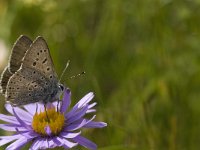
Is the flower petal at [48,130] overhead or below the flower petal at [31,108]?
below

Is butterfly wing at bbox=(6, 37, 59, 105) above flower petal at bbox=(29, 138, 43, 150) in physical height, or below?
above

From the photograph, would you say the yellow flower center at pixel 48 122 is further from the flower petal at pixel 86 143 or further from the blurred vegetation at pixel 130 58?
the blurred vegetation at pixel 130 58

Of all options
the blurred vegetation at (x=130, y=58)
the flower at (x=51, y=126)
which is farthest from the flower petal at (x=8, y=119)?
the blurred vegetation at (x=130, y=58)

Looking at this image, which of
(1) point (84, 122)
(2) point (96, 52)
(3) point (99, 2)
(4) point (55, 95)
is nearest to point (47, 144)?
(1) point (84, 122)

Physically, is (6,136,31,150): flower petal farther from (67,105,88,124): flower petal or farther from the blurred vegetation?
the blurred vegetation

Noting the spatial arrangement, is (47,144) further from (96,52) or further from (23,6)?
(23,6)

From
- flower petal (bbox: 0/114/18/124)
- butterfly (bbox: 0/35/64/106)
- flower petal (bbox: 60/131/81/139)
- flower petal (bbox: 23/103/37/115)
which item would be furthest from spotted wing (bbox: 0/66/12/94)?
flower petal (bbox: 60/131/81/139)
